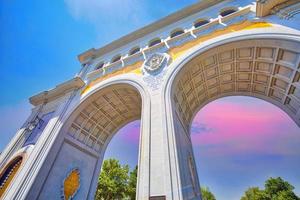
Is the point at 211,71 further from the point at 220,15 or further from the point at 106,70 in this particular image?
the point at 106,70

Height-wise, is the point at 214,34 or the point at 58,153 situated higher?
the point at 214,34

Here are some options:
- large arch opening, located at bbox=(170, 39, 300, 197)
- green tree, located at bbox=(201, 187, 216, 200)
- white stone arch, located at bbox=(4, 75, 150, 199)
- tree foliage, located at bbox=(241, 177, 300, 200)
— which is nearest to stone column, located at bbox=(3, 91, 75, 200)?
white stone arch, located at bbox=(4, 75, 150, 199)

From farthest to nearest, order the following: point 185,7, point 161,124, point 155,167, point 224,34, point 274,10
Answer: point 185,7
point 224,34
point 274,10
point 161,124
point 155,167

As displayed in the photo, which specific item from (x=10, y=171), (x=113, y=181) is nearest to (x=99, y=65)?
(x=10, y=171)

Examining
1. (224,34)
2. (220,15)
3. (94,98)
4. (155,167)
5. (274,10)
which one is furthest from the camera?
(94,98)

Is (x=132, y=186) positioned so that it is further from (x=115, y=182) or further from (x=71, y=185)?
(x=71, y=185)

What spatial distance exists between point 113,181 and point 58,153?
17.3 meters

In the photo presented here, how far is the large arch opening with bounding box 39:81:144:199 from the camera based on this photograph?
33.0ft

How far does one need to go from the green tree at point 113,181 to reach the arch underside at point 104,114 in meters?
13.7

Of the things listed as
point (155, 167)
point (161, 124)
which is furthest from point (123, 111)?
point (155, 167)

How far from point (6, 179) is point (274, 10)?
17.4 metres

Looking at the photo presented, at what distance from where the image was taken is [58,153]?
9.80 metres

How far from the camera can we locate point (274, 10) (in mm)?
7859

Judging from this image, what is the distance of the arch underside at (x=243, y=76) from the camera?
7.36 meters
